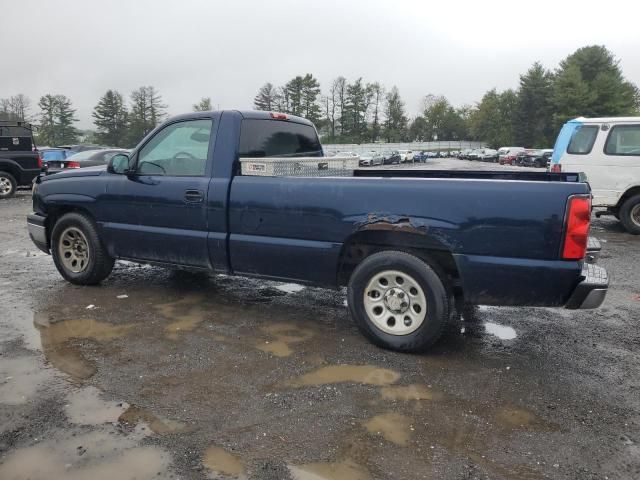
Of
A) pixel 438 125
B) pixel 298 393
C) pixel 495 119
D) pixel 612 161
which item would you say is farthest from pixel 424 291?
pixel 438 125

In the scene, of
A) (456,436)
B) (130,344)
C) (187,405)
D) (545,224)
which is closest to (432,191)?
(545,224)

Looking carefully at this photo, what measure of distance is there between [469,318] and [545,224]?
179 centimetres

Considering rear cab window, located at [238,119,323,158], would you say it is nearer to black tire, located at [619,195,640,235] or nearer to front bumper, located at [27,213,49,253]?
front bumper, located at [27,213,49,253]

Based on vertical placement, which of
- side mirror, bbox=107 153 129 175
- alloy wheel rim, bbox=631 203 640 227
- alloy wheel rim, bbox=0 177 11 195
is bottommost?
alloy wheel rim, bbox=631 203 640 227

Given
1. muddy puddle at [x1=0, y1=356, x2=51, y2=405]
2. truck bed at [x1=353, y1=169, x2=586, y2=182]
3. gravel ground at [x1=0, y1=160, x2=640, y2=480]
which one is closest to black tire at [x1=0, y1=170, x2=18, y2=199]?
gravel ground at [x1=0, y1=160, x2=640, y2=480]

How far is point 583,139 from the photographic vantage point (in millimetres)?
10086

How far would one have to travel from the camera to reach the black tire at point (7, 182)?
1549cm

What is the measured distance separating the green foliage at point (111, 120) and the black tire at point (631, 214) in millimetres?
80287

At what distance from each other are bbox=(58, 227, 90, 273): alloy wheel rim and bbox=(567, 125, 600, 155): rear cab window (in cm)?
900

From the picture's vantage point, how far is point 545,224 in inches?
137

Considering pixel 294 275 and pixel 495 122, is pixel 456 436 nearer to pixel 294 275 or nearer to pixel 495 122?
pixel 294 275

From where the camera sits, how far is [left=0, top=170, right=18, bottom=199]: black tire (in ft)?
50.8

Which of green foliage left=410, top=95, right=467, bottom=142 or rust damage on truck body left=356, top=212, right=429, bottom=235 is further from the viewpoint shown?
green foliage left=410, top=95, right=467, bottom=142

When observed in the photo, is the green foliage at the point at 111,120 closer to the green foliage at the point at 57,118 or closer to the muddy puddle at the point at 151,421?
the green foliage at the point at 57,118
